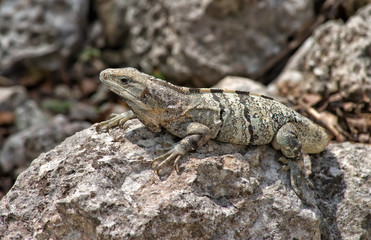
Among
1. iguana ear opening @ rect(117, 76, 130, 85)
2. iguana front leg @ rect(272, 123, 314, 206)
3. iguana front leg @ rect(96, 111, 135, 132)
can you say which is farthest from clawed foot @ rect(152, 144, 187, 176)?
iguana front leg @ rect(272, 123, 314, 206)

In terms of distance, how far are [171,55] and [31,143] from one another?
388cm

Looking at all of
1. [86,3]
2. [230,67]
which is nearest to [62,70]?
[86,3]

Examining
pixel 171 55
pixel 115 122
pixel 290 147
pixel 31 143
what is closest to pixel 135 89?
pixel 115 122

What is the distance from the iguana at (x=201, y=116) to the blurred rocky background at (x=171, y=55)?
7.65 ft

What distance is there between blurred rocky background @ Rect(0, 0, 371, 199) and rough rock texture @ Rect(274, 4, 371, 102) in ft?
0.07

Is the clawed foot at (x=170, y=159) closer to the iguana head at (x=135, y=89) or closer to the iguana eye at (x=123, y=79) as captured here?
the iguana head at (x=135, y=89)

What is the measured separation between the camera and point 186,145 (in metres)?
4.54

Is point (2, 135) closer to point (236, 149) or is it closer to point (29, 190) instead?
point (29, 190)

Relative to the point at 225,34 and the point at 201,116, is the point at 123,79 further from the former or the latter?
the point at 225,34

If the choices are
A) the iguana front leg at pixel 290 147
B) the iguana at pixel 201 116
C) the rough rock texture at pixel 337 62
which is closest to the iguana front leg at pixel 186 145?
the iguana at pixel 201 116

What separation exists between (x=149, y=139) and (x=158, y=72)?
5.31m

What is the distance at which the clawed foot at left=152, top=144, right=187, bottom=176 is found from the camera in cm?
443

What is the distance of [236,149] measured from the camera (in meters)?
4.91

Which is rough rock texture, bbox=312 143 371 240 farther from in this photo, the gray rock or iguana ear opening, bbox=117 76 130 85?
the gray rock
